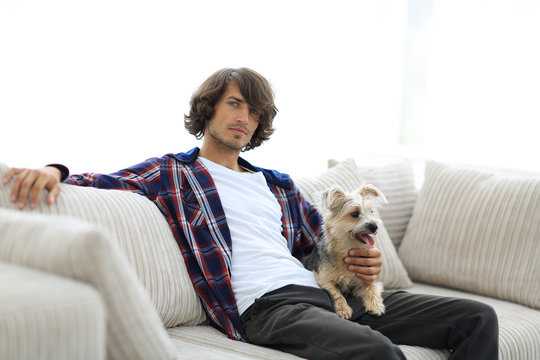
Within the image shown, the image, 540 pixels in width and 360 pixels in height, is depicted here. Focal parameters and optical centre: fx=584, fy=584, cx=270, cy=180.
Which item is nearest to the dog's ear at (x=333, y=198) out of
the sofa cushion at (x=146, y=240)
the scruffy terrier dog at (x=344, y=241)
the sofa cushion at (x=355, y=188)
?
the scruffy terrier dog at (x=344, y=241)

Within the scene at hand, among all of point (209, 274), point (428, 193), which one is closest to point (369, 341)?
point (209, 274)

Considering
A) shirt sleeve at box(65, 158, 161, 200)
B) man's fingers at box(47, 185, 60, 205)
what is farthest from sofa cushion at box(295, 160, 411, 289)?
man's fingers at box(47, 185, 60, 205)

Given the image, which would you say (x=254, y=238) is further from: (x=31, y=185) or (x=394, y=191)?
(x=394, y=191)

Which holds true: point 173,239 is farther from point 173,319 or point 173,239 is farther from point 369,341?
point 369,341

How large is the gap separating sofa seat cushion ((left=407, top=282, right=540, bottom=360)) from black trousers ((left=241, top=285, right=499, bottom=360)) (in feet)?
0.78

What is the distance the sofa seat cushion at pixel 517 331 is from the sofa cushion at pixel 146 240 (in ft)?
3.84

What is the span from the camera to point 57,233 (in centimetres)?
126

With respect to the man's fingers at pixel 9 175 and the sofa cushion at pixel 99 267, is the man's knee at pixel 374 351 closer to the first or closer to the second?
the sofa cushion at pixel 99 267

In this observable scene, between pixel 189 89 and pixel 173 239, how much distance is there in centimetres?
150

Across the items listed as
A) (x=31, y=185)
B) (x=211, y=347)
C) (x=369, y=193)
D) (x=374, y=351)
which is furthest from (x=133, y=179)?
(x=374, y=351)

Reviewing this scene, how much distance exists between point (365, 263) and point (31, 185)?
1211mm

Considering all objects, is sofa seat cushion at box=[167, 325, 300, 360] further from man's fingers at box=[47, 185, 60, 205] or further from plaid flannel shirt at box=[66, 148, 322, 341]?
man's fingers at box=[47, 185, 60, 205]

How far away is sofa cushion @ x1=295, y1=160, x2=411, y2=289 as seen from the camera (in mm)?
2734

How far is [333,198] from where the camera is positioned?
2.22 meters
